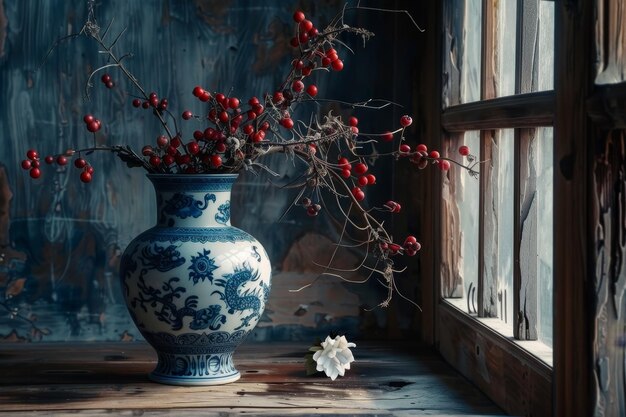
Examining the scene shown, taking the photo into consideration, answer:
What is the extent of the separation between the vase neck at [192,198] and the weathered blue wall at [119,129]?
1.37 ft

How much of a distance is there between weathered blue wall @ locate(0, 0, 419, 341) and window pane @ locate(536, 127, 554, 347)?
0.61 metres

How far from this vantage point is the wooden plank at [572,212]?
3.78 ft

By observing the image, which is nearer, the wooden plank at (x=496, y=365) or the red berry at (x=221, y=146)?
the wooden plank at (x=496, y=365)

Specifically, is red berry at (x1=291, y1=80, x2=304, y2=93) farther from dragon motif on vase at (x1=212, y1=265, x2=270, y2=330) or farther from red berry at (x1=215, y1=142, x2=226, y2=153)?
dragon motif on vase at (x1=212, y1=265, x2=270, y2=330)

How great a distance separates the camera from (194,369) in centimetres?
163

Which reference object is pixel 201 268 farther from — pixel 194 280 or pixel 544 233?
pixel 544 233

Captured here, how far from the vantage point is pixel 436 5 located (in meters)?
1.95

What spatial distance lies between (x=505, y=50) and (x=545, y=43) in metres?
0.21

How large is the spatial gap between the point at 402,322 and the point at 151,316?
2.23 feet

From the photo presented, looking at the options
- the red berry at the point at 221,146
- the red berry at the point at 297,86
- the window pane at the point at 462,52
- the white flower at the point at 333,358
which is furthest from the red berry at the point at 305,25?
the white flower at the point at 333,358

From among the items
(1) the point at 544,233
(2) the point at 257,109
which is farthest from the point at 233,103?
(1) the point at 544,233

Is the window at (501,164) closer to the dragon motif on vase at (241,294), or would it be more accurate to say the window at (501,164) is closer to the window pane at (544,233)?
the window pane at (544,233)

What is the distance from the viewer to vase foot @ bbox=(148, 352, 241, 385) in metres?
1.62

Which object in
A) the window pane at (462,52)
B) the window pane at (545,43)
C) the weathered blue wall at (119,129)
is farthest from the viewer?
the weathered blue wall at (119,129)
